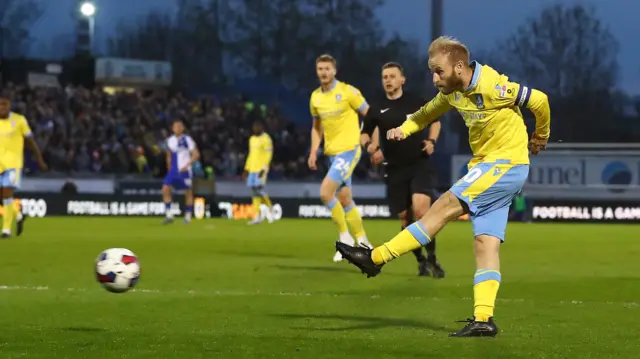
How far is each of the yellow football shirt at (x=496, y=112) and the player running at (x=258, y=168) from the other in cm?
1994

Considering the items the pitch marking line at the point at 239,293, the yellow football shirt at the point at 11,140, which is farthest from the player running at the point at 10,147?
the pitch marking line at the point at 239,293

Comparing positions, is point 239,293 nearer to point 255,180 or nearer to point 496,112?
point 496,112

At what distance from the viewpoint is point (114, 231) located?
2342cm

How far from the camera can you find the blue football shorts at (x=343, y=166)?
49.2 feet

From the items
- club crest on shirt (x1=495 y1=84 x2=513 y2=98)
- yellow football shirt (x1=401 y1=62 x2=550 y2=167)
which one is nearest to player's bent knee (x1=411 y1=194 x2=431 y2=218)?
yellow football shirt (x1=401 y1=62 x2=550 y2=167)

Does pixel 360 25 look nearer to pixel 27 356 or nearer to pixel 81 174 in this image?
pixel 81 174

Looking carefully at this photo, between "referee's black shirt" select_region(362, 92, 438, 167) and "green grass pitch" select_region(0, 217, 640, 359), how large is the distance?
4.37 feet

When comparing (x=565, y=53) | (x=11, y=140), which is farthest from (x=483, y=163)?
(x=565, y=53)

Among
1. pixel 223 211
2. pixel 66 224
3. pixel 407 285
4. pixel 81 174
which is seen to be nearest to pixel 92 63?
pixel 81 174

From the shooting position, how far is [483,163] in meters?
8.11

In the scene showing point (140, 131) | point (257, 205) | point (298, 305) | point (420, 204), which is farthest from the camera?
point (140, 131)

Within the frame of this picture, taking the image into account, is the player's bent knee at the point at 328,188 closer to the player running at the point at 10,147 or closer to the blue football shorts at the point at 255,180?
the player running at the point at 10,147

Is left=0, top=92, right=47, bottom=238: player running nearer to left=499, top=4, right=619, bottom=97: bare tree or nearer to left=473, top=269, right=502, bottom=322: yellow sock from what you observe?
left=473, top=269, right=502, bottom=322: yellow sock

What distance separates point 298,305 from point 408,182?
141 inches
